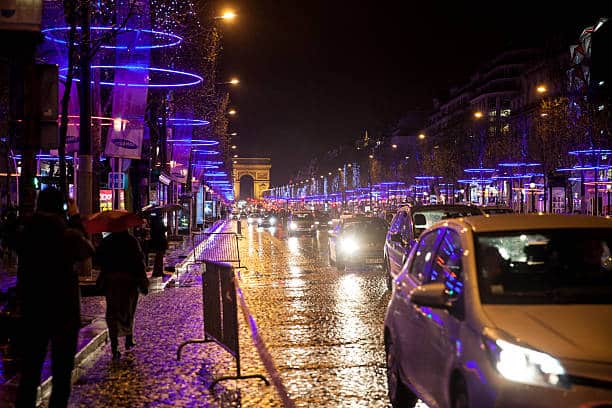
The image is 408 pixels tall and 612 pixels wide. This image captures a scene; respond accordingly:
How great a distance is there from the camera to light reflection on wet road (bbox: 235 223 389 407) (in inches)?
357

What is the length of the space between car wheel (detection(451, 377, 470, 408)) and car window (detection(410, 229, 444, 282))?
1540 millimetres

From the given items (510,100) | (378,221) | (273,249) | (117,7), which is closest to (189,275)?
(378,221)

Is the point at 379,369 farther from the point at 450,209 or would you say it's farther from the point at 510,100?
the point at 510,100

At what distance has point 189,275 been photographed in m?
26.1

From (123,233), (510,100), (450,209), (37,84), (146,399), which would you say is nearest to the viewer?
(146,399)

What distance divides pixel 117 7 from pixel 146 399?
13.8 m

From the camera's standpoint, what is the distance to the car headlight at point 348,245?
2583 cm

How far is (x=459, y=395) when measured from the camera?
18.8ft

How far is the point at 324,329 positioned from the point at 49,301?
6829 mm

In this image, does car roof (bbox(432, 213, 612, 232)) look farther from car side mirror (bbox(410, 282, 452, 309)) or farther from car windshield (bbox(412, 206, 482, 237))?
car windshield (bbox(412, 206, 482, 237))

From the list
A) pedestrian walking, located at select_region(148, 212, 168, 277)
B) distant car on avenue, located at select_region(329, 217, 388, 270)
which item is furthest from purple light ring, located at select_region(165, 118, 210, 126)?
pedestrian walking, located at select_region(148, 212, 168, 277)

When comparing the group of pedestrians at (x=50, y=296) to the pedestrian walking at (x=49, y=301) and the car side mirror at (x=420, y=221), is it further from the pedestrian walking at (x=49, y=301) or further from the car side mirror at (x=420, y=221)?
the car side mirror at (x=420, y=221)

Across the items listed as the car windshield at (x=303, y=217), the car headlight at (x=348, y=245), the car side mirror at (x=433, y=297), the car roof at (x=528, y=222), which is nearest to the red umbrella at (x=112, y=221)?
the car roof at (x=528, y=222)

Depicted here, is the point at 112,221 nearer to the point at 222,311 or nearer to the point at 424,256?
the point at 222,311
